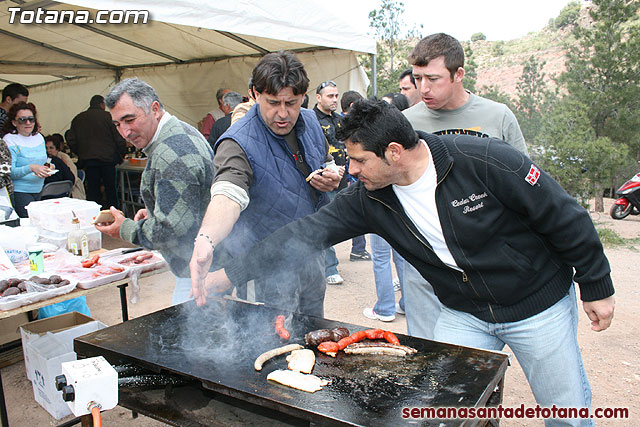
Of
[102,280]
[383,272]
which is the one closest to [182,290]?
[102,280]

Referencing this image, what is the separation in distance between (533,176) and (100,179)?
831 cm

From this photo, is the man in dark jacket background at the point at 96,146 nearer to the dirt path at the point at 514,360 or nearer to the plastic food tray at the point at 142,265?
the dirt path at the point at 514,360

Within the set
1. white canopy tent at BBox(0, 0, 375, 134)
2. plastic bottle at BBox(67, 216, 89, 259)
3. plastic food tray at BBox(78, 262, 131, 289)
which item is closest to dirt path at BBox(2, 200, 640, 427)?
plastic food tray at BBox(78, 262, 131, 289)

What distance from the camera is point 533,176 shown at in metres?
1.94

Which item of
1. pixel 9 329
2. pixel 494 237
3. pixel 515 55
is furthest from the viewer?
pixel 515 55

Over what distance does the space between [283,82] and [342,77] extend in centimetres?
565

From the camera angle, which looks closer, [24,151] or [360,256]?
[24,151]

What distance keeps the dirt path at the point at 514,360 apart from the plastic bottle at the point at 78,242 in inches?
46.1

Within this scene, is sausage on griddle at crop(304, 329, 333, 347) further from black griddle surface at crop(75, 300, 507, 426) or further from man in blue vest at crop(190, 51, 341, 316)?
man in blue vest at crop(190, 51, 341, 316)

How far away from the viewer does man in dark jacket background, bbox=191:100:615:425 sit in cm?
196

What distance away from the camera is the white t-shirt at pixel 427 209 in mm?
2090

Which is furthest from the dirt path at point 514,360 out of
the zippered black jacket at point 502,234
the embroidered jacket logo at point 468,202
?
the embroidered jacket logo at point 468,202

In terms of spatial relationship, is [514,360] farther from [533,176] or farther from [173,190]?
[173,190]

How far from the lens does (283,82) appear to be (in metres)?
2.47
